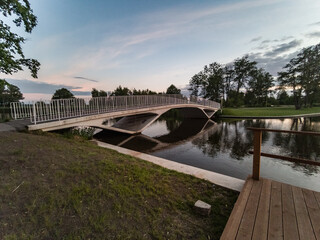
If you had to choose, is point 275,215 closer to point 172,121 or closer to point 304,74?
point 172,121

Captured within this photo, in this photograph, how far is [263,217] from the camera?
2.20 m

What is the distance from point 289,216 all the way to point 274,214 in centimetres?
20

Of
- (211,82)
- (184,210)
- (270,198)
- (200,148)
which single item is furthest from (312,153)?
(211,82)

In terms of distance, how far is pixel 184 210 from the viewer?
2584 mm

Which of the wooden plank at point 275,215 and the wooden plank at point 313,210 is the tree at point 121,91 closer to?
the wooden plank at point 275,215

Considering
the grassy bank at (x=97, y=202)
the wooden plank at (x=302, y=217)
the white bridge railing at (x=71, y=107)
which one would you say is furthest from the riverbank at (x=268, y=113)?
the grassy bank at (x=97, y=202)

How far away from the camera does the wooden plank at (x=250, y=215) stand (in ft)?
6.28

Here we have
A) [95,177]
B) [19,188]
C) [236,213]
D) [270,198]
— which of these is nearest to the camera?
[236,213]

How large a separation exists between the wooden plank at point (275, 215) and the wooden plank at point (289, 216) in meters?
0.05

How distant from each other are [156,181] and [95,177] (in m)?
1.34

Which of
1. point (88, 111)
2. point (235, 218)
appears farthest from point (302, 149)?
point (88, 111)

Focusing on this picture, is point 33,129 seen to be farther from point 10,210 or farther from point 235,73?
point 235,73

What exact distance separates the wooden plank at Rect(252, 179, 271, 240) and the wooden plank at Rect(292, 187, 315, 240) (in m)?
0.37

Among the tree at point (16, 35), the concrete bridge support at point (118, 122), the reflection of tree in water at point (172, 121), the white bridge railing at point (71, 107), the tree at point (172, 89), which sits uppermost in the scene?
the tree at point (172, 89)
